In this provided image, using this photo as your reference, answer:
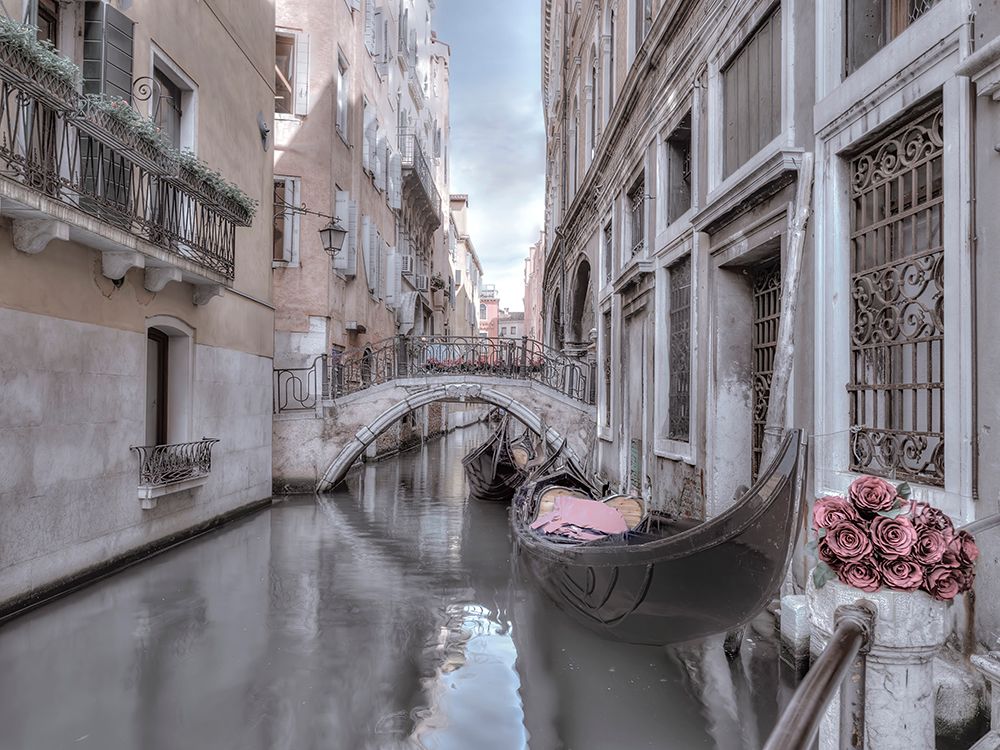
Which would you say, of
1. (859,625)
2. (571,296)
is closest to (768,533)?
(859,625)

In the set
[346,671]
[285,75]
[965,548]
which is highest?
[285,75]

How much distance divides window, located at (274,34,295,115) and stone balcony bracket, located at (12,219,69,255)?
27.4ft

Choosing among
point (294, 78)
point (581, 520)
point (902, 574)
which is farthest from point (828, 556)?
point (294, 78)

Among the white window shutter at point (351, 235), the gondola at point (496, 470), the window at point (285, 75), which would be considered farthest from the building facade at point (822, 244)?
the window at point (285, 75)

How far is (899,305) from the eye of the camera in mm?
3633

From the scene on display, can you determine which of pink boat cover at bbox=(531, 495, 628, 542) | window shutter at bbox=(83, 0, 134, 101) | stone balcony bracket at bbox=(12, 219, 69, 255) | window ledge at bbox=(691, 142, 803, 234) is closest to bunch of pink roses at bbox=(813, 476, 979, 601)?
window ledge at bbox=(691, 142, 803, 234)

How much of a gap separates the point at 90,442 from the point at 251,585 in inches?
71.0

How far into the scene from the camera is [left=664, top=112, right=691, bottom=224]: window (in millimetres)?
7383

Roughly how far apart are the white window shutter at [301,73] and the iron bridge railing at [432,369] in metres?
4.20

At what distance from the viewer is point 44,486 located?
5.55 meters

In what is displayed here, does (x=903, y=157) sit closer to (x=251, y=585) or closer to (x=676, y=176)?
(x=676, y=176)

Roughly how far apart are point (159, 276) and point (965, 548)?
6729 millimetres

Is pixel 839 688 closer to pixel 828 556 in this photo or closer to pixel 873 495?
pixel 828 556

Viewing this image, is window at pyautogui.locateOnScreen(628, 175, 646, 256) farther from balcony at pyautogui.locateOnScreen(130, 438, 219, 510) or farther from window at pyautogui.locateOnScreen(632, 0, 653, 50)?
balcony at pyautogui.locateOnScreen(130, 438, 219, 510)
